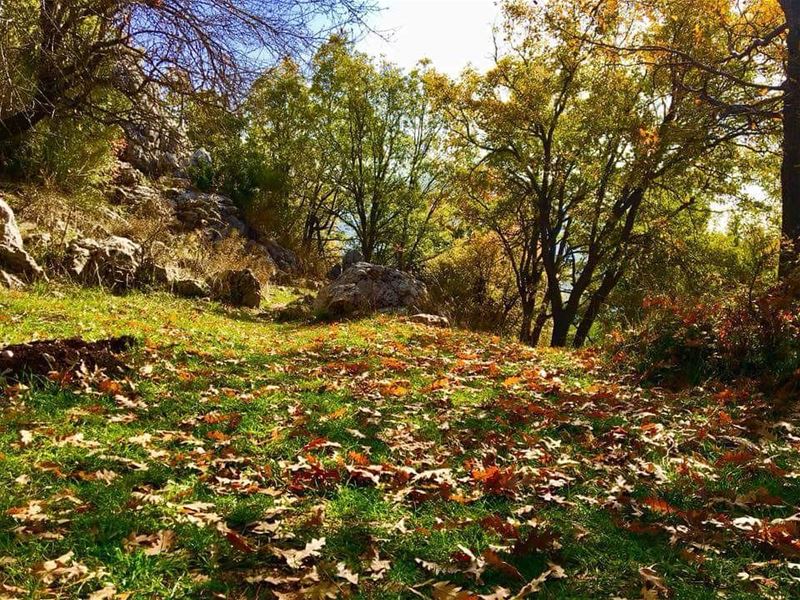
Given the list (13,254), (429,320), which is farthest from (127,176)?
(429,320)

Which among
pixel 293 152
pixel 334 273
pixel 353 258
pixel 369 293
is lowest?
pixel 369 293

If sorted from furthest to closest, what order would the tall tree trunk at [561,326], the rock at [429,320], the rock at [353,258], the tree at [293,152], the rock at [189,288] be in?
the rock at [353,258], the tree at [293,152], the tall tree trunk at [561,326], the rock at [429,320], the rock at [189,288]

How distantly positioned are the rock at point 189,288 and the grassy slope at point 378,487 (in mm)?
5385

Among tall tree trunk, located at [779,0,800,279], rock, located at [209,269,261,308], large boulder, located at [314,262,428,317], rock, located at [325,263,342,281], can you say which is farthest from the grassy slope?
rock, located at [325,263,342,281]

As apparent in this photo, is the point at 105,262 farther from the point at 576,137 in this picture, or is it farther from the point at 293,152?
the point at 293,152

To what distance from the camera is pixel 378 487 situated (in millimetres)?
3398

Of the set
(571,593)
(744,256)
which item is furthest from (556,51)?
(571,593)

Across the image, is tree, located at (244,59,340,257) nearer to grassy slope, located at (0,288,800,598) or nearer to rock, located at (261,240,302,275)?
rock, located at (261,240,302,275)

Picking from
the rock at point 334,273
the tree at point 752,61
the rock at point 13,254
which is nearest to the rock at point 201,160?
the rock at point 334,273

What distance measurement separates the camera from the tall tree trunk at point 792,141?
6.59 metres

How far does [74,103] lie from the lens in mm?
7691

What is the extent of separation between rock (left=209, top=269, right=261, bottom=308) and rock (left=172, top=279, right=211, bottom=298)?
0.44 metres

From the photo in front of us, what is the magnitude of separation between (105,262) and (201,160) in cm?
1455

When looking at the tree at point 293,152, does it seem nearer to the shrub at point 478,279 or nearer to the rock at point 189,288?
the shrub at point 478,279
